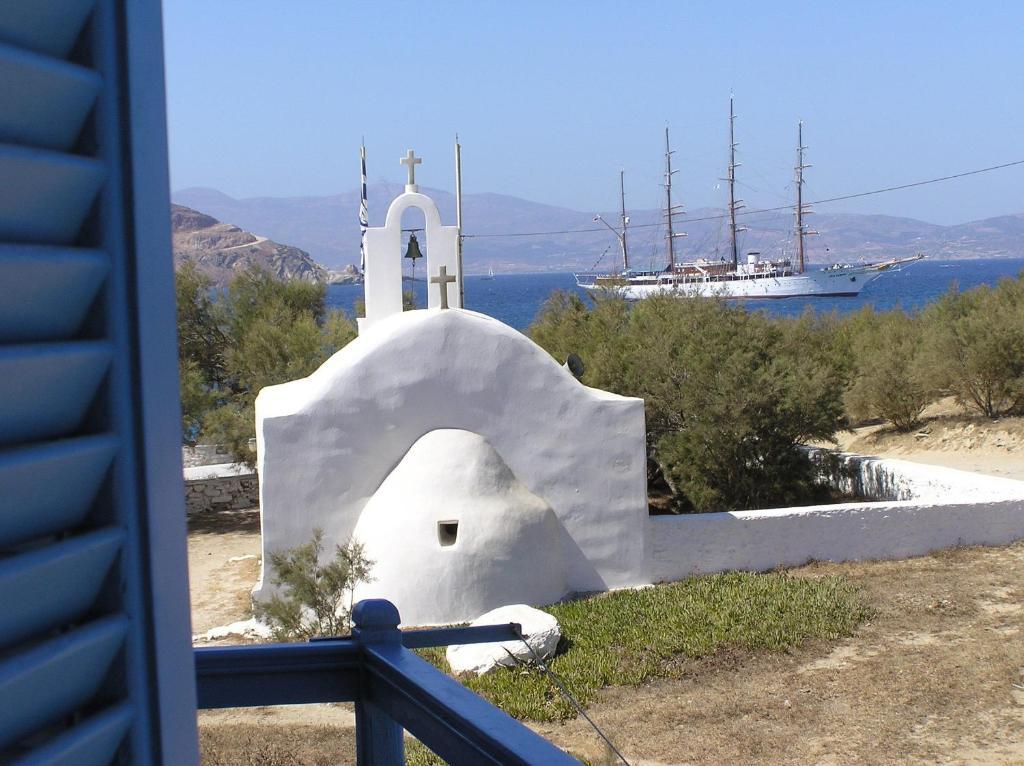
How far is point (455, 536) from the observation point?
478 inches

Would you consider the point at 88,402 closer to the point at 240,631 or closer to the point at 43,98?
the point at 43,98

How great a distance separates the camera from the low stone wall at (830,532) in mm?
13070

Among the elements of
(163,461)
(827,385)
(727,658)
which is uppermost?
(163,461)

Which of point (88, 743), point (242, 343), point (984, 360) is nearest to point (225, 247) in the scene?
point (242, 343)

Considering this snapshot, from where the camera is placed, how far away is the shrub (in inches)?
431

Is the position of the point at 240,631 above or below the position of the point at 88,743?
below

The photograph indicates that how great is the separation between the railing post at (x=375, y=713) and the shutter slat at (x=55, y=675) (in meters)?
0.86

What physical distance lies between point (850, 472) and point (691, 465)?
2.67 metres

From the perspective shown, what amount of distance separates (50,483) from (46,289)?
186 mm

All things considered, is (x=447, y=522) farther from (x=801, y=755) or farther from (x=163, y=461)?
(x=163, y=461)

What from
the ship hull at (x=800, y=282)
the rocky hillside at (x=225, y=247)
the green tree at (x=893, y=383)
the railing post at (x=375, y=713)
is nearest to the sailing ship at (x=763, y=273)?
the ship hull at (x=800, y=282)

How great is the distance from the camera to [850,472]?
53.8 ft

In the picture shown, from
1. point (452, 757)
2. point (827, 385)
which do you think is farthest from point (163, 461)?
point (827, 385)

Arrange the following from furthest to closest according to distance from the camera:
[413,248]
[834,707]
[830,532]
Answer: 1. [413,248]
2. [830,532]
3. [834,707]
